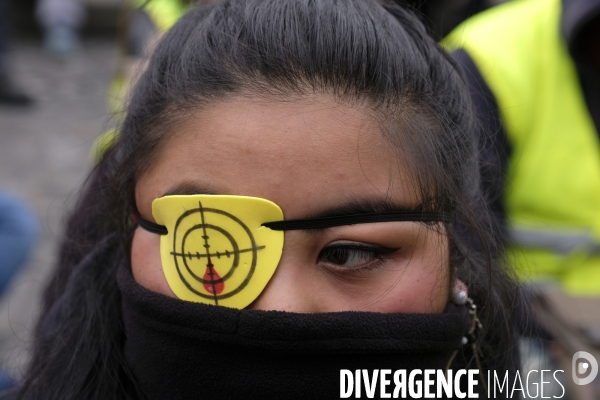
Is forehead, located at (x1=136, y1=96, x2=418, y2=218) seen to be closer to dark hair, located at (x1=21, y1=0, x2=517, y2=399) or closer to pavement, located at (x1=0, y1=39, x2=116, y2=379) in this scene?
dark hair, located at (x1=21, y1=0, x2=517, y2=399)

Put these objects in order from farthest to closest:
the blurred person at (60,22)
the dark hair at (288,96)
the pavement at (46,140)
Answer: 1. the blurred person at (60,22)
2. the pavement at (46,140)
3. the dark hair at (288,96)

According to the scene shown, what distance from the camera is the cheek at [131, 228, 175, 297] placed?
1.27m

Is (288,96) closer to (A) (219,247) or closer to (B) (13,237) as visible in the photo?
(A) (219,247)

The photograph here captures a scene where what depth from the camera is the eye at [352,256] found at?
120cm

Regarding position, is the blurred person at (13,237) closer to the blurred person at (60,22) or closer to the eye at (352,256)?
the eye at (352,256)

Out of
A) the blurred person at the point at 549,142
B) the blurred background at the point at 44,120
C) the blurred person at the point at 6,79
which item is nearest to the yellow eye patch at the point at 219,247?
the blurred background at the point at 44,120

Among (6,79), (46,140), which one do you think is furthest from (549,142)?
(6,79)

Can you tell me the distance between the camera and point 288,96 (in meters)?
1.21

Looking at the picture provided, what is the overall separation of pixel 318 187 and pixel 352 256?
148 millimetres

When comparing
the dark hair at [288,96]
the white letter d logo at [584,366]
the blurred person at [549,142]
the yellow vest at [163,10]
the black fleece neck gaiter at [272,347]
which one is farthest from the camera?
the yellow vest at [163,10]

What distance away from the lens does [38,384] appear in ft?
4.66

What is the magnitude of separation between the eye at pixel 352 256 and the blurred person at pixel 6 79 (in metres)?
5.66

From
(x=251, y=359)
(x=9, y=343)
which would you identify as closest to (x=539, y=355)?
(x=251, y=359)

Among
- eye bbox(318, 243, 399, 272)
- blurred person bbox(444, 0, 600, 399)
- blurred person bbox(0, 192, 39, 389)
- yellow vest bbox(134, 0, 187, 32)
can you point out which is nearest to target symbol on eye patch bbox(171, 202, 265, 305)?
eye bbox(318, 243, 399, 272)
